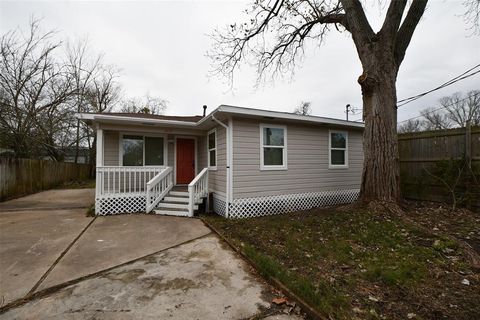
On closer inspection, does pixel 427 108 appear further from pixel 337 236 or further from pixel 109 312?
pixel 109 312

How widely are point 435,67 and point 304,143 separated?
33.6 feet

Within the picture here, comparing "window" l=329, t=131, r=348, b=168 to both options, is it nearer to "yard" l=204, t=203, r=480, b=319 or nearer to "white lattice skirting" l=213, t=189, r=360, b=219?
"white lattice skirting" l=213, t=189, r=360, b=219

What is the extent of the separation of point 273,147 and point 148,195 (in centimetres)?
398

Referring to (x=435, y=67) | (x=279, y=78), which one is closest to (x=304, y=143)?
(x=279, y=78)

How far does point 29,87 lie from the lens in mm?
12016

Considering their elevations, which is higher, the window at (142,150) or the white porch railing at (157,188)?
the window at (142,150)

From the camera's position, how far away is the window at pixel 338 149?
7.72m

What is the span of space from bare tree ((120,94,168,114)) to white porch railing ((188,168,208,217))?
20.8m

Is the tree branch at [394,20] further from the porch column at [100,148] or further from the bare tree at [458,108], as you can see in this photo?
the bare tree at [458,108]

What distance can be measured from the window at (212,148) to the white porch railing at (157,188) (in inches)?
54.6

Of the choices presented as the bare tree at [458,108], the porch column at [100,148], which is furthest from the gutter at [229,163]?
the bare tree at [458,108]

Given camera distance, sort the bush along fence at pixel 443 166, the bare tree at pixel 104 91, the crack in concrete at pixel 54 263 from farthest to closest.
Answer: the bare tree at pixel 104 91
the bush along fence at pixel 443 166
the crack in concrete at pixel 54 263

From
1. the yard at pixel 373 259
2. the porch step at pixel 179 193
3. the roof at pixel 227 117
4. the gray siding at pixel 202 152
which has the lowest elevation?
the yard at pixel 373 259

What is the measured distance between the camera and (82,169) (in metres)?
17.3
